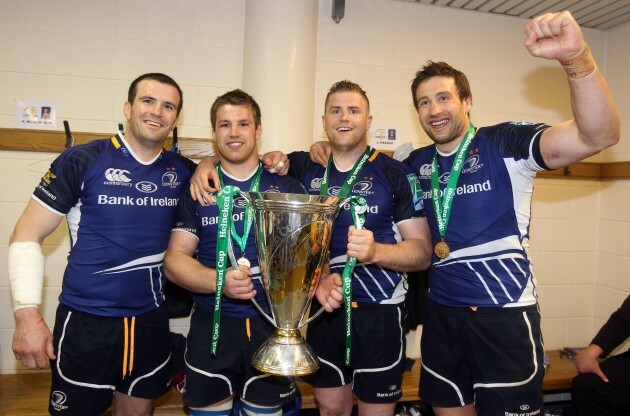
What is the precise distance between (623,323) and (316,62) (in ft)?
8.31

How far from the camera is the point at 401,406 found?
9.94ft

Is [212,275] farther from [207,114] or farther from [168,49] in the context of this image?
[168,49]

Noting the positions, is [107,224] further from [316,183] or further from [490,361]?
[490,361]

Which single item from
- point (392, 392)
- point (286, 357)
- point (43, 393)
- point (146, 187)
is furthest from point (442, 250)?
point (43, 393)

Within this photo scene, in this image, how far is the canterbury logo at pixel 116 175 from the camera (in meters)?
1.91

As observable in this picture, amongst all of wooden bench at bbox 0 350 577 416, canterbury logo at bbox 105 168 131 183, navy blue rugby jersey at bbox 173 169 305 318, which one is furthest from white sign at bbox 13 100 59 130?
wooden bench at bbox 0 350 577 416

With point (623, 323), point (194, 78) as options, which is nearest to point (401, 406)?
point (623, 323)

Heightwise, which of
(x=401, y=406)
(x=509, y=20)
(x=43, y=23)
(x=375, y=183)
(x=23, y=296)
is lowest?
(x=401, y=406)

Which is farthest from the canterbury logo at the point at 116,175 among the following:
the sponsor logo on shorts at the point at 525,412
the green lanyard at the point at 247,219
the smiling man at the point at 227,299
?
the sponsor logo on shorts at the point at 525,412

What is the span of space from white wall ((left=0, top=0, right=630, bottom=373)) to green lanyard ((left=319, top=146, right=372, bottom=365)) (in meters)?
1.17

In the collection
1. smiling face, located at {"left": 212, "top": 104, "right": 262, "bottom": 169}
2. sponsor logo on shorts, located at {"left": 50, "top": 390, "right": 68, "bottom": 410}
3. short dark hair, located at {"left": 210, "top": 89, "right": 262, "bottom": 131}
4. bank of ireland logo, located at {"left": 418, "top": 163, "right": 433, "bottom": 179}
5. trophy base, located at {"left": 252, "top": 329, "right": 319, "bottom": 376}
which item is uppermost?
short dark hair, located at {"left": 210, "top": 89, "right": 262, "bottom": 131}

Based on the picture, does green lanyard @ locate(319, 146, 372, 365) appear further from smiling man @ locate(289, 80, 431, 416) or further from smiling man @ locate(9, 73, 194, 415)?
smiling man @ locate(9, 73, 194, 415)

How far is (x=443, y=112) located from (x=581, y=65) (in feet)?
1.97

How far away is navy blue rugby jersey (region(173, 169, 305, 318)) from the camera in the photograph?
1.92 m
